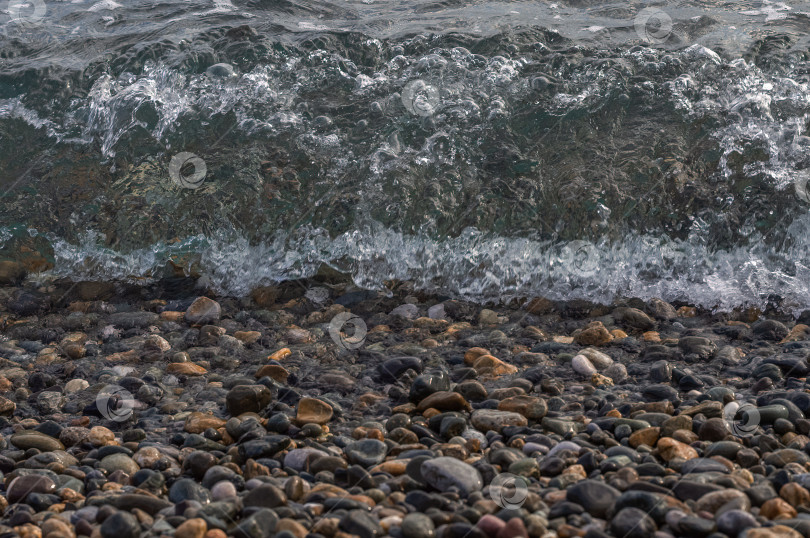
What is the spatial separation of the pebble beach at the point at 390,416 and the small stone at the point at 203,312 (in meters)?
0.01

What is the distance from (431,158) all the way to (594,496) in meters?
3.23

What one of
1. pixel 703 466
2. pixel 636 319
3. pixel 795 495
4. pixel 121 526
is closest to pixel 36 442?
pixel 121 526

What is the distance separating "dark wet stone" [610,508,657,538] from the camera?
209cm

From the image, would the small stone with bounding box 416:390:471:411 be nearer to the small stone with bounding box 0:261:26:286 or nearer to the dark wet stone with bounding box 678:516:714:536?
the dark wet stone with bounding box 678:516:714:536

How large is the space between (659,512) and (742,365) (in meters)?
1.73

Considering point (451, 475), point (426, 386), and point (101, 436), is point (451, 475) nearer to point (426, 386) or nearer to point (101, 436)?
point (426, 386)

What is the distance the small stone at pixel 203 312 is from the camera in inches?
176

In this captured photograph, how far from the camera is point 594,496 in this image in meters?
2.25

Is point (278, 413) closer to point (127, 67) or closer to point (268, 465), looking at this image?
point (268, 465)

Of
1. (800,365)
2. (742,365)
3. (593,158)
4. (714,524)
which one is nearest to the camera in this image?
(714,524)

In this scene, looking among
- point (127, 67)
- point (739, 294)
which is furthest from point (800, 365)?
point (127, 67)

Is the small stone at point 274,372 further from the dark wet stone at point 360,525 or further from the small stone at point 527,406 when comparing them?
the dark wet stone at point 360,525

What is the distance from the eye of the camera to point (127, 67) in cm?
593

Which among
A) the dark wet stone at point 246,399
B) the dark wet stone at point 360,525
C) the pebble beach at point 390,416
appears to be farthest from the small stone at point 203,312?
the dark wet stone at point 360,525
